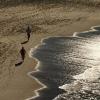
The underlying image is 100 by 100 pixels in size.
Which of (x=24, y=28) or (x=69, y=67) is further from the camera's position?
(x=24, y=28)

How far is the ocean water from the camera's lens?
59.0ft

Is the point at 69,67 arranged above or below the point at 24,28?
below

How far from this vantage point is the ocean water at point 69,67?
18.0m

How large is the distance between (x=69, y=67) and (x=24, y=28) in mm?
8611

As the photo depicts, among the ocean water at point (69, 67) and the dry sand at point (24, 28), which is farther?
the dry sand at point (24, 28)

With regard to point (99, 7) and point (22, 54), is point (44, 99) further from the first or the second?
point (99, 7)

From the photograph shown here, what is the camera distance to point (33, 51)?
24016 millimetres

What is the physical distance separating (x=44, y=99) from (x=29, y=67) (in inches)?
162

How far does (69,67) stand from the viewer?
69.3ft

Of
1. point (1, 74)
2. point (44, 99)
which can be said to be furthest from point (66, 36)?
point (44, 99)

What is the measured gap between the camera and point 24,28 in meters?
28.8

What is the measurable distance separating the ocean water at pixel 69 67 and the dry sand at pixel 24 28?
0.65 meters

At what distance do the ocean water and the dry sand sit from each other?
2.13ft

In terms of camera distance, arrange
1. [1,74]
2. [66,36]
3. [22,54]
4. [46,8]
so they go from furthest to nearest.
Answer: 1. [46,8]
2. [66,36]
3. [22,54]
4. [1,74]
